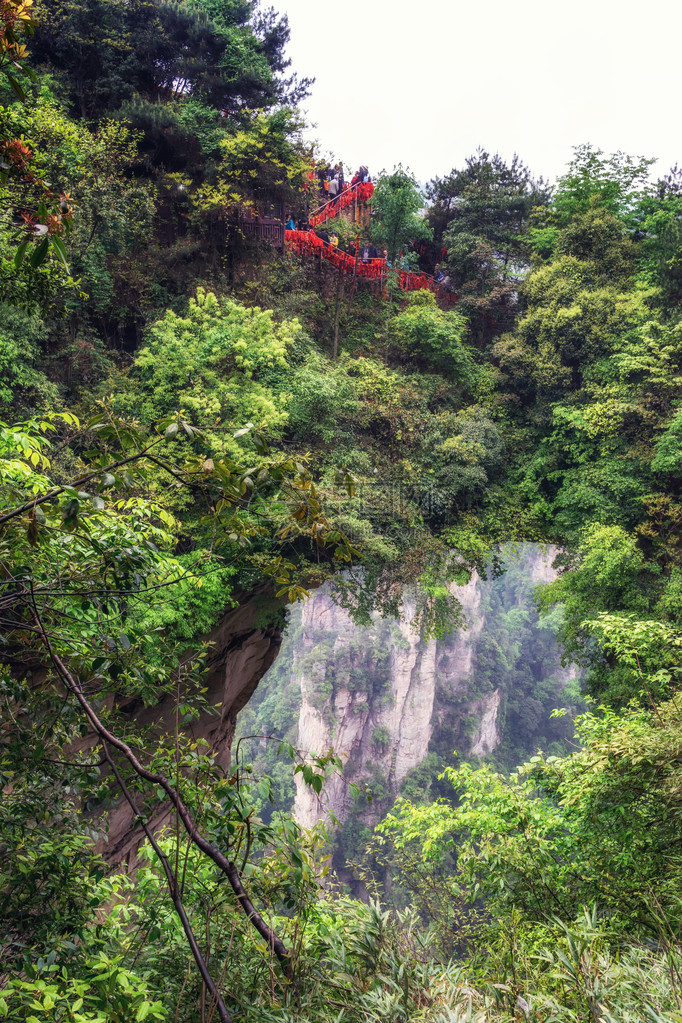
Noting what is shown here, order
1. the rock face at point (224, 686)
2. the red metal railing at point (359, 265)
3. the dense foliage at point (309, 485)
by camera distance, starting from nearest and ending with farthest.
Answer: the dense foliage at point (309, 485), the rock face at point (224, 686), the red metal railing at point (359, 265)

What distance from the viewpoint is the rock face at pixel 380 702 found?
27.8 m

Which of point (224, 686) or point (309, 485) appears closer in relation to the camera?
point (309, 485)

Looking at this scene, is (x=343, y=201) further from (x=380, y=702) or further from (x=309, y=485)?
(x=380, y=702)

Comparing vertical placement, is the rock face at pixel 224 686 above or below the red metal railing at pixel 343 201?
below

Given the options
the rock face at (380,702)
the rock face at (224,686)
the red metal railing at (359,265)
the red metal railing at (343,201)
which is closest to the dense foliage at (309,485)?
the rock face at (224,686)

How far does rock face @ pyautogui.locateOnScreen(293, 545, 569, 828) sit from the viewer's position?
1096 inches

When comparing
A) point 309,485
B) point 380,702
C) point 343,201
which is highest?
point 343,201

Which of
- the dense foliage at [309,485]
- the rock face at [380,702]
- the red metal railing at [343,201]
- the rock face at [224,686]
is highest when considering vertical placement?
the red metal railing at [343,201]

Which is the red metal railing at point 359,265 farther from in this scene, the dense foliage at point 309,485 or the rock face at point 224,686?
the rock face at point 224,686

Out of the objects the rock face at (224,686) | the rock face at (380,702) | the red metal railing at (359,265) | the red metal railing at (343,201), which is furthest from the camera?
the rock face at (380,702)

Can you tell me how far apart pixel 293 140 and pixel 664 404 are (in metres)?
7.76

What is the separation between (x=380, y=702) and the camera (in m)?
29.6

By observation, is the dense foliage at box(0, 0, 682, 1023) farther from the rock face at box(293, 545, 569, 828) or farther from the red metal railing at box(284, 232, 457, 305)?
the rock face at box(293, 545, 569, 828)

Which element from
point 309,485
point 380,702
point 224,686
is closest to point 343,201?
point 224,686
